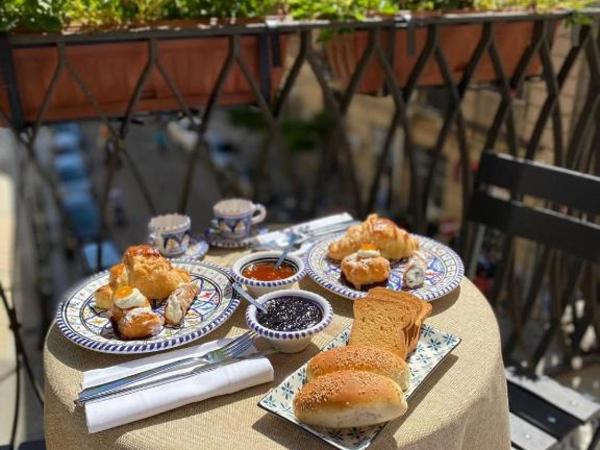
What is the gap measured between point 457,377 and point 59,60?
4.90 feet

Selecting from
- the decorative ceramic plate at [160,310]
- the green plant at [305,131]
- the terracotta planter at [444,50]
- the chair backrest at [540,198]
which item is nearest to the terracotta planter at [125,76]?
the terracotta planter at [444,50]

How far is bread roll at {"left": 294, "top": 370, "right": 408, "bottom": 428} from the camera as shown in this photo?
1104mm

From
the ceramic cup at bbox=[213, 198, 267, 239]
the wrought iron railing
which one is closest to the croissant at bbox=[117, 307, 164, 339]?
the ceramic cup at bbox=[213, 198, 267, 239]

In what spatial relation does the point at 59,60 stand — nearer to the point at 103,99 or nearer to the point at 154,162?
the point at 103,99

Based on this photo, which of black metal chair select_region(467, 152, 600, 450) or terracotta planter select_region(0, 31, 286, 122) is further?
black metal chair select_region(467, 152, 600, 450)

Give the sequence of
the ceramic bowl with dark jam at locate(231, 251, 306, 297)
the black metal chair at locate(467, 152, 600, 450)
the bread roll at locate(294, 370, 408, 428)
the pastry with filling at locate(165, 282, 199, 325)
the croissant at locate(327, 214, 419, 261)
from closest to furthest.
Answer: the bread roll at locate(294, 370, 408, 428) < the pastry with filling at locate(165, 282, 199, 325) < the ceramic bowl with dark jam at locate(231, 251, 306, 297) < the croissant at locate(327, 214, 419, 261) < the black metal chair at locate(467, 152, 600, 450)

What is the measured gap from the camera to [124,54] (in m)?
1.99

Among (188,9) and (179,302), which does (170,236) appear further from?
(188,9)

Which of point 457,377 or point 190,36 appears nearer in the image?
point 457,377

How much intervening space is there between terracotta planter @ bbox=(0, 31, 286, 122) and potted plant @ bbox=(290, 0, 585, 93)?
1.04 ft

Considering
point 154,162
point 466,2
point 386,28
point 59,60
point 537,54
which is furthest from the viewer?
point 154,162

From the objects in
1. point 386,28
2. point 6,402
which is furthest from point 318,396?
point 6,402

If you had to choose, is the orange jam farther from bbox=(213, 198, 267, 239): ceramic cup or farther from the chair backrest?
the chair backrest

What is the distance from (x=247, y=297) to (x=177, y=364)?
245 mm
